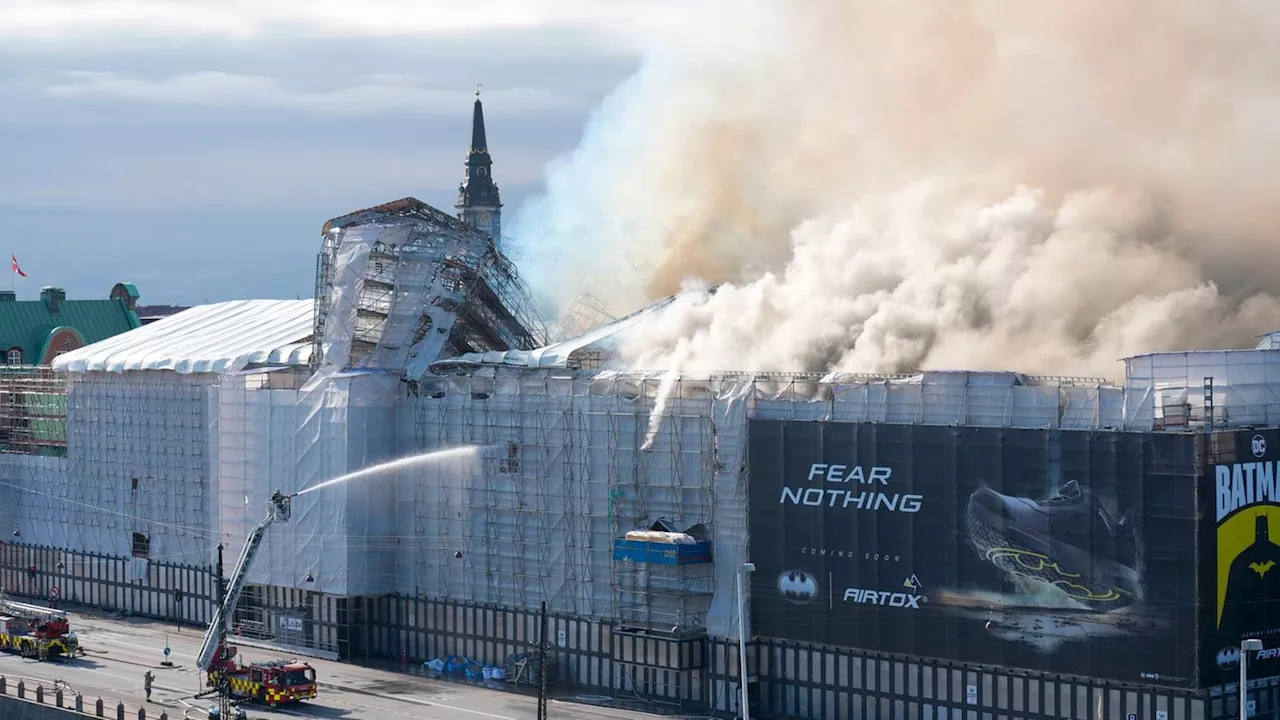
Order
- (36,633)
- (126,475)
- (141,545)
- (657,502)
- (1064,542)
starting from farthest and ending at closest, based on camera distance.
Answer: (126,475) → (141,545) → (36,633) → (657,502) → (1064,542)

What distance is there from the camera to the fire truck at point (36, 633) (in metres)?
101

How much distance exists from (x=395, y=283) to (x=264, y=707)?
79.4 feet

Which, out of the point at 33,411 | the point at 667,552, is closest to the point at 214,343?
the point at 33,411

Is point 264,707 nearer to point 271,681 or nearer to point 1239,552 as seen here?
point 271,681

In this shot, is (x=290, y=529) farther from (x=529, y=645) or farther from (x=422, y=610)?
(x=529, y=645)

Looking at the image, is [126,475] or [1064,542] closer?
[1064,542]

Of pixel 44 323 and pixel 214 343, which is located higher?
pixel 44 323

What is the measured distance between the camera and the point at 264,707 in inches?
3386

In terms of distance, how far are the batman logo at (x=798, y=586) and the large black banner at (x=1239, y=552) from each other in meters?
17.4

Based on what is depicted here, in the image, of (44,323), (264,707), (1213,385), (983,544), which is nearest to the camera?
(1213,385)

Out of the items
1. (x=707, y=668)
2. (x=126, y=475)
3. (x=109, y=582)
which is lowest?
(x=707, y=668)

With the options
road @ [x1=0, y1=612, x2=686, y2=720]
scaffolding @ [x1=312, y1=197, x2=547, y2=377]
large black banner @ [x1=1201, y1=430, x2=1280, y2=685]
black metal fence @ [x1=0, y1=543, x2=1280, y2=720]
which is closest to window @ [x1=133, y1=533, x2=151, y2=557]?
black metal fence @ [x1=0, y1=543, x2=1280, y2=720]

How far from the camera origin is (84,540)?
11856cm

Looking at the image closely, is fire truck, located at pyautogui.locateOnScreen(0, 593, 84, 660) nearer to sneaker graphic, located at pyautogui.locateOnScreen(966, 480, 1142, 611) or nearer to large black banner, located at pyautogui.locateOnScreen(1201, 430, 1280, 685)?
sneaker graphic, located at pyautogui.locateOnScreen(966, 480, 1142, 611)
